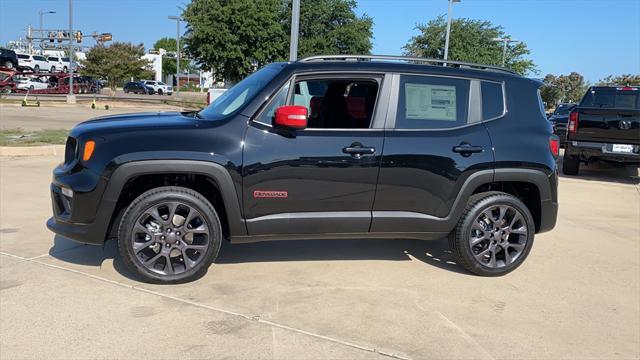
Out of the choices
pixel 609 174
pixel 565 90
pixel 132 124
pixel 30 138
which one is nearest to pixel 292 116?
pixel 132 124

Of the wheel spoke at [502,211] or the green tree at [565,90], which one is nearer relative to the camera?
the wheel spoke at [502,211]

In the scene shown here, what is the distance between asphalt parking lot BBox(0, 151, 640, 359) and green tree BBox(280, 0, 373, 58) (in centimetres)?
2162

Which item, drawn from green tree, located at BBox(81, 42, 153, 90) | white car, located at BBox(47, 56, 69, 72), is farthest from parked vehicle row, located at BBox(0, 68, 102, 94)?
white car, located at BBox(47, 56, 69, 72)

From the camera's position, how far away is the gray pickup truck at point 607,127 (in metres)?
10.4

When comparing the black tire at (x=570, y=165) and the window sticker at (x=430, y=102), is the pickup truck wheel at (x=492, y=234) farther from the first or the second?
the black tire at (x=570, y=165)

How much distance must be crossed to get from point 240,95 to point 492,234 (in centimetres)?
254

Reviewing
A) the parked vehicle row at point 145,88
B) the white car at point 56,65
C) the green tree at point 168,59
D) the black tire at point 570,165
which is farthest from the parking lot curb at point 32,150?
the green tree at point 168,59

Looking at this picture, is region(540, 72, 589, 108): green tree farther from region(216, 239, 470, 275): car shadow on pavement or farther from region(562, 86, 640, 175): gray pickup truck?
region(216, 239, 470, 275): car shadow on pavement

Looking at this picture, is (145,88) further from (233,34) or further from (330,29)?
(330,29)

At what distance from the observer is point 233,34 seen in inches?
1022

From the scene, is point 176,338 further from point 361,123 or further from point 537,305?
point 537,305

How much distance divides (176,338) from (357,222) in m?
1.71

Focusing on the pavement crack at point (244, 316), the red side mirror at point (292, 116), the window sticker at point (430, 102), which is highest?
the window sticker at point (430, 102)

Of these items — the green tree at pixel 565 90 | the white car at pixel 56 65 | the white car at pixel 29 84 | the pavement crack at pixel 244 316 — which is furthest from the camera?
the green tree at pixel 565 90
